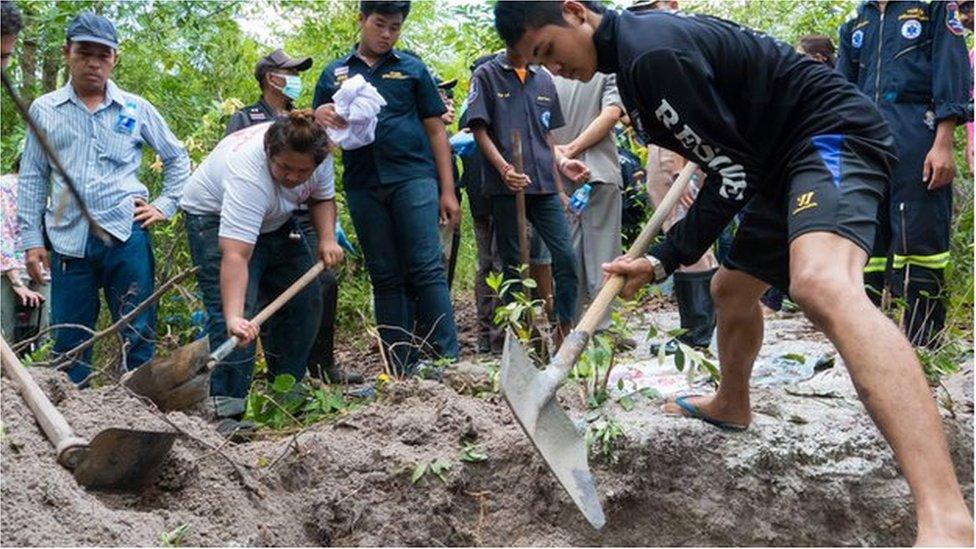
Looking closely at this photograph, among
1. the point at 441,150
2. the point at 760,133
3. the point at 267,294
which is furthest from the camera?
the point at 441,150

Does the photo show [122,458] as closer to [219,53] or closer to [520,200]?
[520,200]

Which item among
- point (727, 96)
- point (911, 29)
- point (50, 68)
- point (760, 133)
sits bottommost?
point (50, 68)

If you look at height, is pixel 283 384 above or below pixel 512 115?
below

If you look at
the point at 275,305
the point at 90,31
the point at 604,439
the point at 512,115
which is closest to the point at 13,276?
the point at 90,31

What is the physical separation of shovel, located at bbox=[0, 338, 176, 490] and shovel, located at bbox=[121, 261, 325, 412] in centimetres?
90

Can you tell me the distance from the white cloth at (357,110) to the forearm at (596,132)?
145 centimetres

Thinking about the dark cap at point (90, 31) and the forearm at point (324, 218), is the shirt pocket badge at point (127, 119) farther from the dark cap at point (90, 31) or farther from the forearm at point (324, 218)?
the forearm at point (324, 218)

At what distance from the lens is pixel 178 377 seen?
4.86m

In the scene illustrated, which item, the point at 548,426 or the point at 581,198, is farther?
the point at 581,198

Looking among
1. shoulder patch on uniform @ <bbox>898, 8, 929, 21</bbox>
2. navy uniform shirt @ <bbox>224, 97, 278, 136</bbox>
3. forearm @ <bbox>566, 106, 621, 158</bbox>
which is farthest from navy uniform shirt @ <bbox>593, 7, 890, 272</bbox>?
navy uniform shirt @ <bbox>224, 97, 278, 136</bbox>

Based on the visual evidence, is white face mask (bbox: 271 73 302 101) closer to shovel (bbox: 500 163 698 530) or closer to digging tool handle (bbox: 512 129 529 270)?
digging tool handle (bbox: 512 129 529 270)

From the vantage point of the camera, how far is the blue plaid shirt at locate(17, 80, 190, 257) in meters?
5.55

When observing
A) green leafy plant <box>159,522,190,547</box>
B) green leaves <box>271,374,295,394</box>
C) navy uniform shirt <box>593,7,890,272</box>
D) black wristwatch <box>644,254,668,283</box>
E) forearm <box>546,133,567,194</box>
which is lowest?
green leaves <box>271,374,295,394</box>

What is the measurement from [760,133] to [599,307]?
2.50 feet
